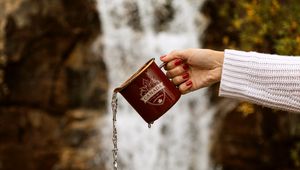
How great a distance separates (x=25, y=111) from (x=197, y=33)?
166 cm

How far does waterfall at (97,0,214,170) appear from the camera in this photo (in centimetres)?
494

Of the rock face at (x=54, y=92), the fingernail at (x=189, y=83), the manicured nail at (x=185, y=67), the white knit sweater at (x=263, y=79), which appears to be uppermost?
the rock face at (x=54, y=92)

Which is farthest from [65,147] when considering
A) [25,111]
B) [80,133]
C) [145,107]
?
[145,107]

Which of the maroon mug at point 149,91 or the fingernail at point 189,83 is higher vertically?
the maroon mug at point 149,91

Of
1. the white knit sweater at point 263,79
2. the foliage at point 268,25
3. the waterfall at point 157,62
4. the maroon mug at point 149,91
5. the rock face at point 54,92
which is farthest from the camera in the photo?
the waterfall at point 157,62

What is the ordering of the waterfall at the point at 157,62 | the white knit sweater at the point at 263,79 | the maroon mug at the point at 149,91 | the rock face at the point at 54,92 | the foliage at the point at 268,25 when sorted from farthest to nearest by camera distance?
the waterfall at the point at 157,62 < the rock face at the point at 54,92 < the foliage at the point at 268,25 < the maroon mug at the point at 149,91 < the white knit sweater at the point at 263,79

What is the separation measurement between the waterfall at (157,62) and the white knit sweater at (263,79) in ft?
10.9

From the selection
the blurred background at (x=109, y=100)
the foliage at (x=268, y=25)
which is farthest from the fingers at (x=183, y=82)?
the blurred background at (x=109, y=100)

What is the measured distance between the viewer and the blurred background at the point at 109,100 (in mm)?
4742

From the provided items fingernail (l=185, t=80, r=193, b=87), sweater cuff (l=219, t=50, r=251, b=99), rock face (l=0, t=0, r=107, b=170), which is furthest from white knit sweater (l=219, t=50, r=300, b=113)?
rock face (l=0, t=0, r=107, b=170)

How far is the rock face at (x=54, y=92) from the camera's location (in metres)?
4.73

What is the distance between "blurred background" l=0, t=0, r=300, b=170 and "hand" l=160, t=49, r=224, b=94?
289 cm

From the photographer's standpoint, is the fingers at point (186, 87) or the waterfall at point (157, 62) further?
the waterfall at point (157, 62)

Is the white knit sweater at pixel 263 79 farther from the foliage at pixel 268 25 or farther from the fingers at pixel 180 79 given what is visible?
the foliage at pixel 268 25
